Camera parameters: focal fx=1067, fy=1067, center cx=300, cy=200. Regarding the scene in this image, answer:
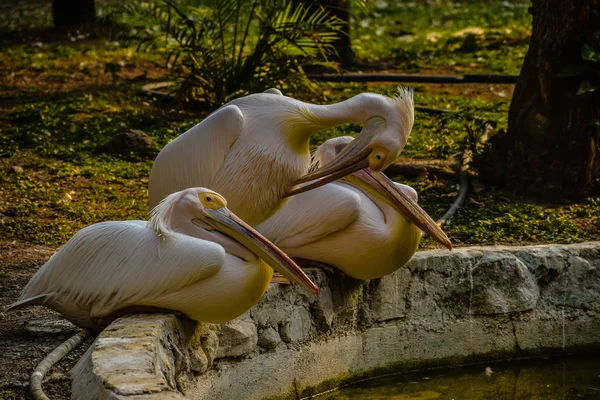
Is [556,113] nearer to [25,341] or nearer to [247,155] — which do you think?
[247,155]

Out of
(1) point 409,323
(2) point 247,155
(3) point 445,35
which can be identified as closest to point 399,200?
(1) point 409,323

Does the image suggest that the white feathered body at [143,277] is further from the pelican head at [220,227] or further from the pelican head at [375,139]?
the pelican head at [375,139]

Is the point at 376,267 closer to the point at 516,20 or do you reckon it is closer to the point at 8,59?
the point at 8,59

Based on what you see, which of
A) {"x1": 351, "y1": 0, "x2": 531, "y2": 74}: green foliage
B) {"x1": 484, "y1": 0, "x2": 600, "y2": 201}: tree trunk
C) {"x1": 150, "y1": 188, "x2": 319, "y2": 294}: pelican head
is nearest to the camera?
{"x1": 150, "y1": 188, "x2": 319, "y2": 294}: pelican head

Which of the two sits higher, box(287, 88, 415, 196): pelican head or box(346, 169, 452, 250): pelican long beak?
box(287, 88, 415, 196): pelican head

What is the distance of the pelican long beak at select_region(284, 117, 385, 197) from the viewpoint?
4641mm

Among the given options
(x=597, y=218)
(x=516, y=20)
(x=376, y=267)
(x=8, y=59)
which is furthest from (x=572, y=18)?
(x=516, y=20)

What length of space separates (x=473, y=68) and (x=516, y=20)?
10.0 ft

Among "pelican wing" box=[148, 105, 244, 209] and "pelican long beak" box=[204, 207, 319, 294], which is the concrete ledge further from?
"pelican wing" box=[148, 105, 244, 209]

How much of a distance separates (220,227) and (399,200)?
1.05 meters

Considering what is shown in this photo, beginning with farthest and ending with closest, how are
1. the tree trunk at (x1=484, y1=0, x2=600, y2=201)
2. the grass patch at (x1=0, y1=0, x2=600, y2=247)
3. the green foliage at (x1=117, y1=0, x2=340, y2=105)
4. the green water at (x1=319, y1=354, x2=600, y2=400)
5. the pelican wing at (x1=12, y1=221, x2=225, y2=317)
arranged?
the green foliage at (x1=117, y1=0, x2=340, y2=105)
the tree trunk at (x1=484, y1=0, x2=600, y2=201)
the grass patch at (x1=0, y1=0, x2=600, y2=247)
the green water at (x1=319, y1=354, x2=600, y2=400)
the pelican wing at (x1=12, y1=221, x2=225, y2=317)

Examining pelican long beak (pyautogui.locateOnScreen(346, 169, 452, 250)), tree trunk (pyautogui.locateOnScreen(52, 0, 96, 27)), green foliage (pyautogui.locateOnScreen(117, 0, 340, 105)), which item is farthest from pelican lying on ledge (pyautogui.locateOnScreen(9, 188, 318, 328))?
tree trunk (pyautogui.locateOnScreen(52, 0, 96, 27))

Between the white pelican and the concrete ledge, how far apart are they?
45 centimetres

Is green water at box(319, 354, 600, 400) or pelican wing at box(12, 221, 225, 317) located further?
green water at box(319, 354, 600, 400)
